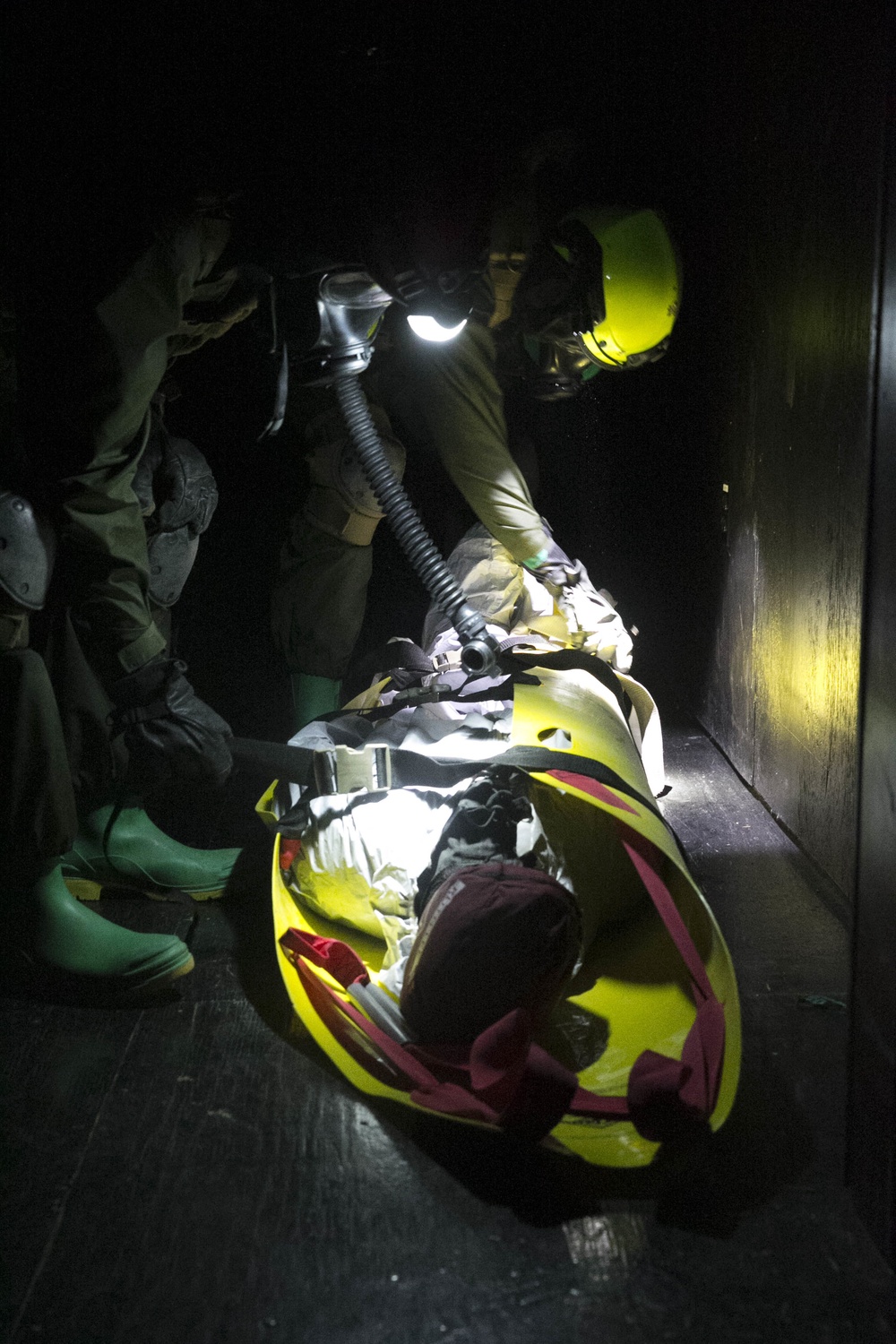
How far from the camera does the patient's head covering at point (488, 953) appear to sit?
1380 mm

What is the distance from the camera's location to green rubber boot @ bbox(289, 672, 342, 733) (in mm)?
2975

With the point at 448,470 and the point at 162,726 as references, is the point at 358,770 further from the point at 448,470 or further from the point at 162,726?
the point at 448,470

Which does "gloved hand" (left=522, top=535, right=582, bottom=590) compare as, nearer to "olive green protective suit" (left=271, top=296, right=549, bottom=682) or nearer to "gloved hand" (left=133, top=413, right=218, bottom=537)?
"olive green protective suit" (left=271, top=296, right=549, bottom=682)

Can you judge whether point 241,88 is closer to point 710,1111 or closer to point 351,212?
point 351,212

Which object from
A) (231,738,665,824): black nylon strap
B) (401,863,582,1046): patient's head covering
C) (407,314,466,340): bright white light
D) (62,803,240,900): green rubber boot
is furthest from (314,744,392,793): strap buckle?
(407,314,466,340): bright white light

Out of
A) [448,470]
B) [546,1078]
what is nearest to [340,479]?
[448,470]

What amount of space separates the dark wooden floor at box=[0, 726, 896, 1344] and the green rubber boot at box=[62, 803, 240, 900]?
1.50 feet

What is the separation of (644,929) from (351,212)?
1.55 m

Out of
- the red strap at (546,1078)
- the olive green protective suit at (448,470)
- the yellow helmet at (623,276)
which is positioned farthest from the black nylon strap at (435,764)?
the yellow helmet at (623,276)

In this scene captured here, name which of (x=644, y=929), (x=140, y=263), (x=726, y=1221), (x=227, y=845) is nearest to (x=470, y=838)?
(x=644, y=929)

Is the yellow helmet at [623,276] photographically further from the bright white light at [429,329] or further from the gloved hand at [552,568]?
the gloved hand at [552,568]

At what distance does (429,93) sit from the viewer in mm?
2572

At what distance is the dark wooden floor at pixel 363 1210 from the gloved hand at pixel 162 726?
44cm

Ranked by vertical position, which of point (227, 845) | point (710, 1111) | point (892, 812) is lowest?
point (227, 845)
